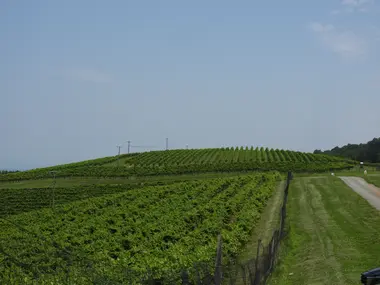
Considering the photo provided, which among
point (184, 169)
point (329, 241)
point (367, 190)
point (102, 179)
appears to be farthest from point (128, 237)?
point (184, 169)

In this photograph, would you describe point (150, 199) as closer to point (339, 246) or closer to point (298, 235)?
point (298, 235)

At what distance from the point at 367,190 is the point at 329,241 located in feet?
86.0

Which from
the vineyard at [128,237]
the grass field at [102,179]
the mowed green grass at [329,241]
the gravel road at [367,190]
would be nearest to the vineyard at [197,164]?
the grass field at [102,179]

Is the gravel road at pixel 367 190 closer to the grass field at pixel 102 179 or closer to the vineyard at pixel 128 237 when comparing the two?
the vineyard at pixel 128 237

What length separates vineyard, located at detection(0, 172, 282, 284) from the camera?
16.3 meters

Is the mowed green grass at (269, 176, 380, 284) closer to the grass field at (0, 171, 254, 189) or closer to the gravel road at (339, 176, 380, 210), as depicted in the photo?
the gravel road at (339, 176, 380, 210)

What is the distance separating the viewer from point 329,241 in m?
25.5

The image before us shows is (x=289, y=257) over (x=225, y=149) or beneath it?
beneath

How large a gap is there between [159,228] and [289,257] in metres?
11.8

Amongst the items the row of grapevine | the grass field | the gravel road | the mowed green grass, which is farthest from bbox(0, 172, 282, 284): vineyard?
the row of grapevine

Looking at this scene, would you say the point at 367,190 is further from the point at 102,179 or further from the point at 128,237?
the point at 102,179

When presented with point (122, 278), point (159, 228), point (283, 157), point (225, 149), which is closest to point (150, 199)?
point (159, 228)

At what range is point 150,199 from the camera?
52250 millimetres

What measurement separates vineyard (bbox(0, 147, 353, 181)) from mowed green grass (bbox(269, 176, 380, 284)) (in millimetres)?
59365
